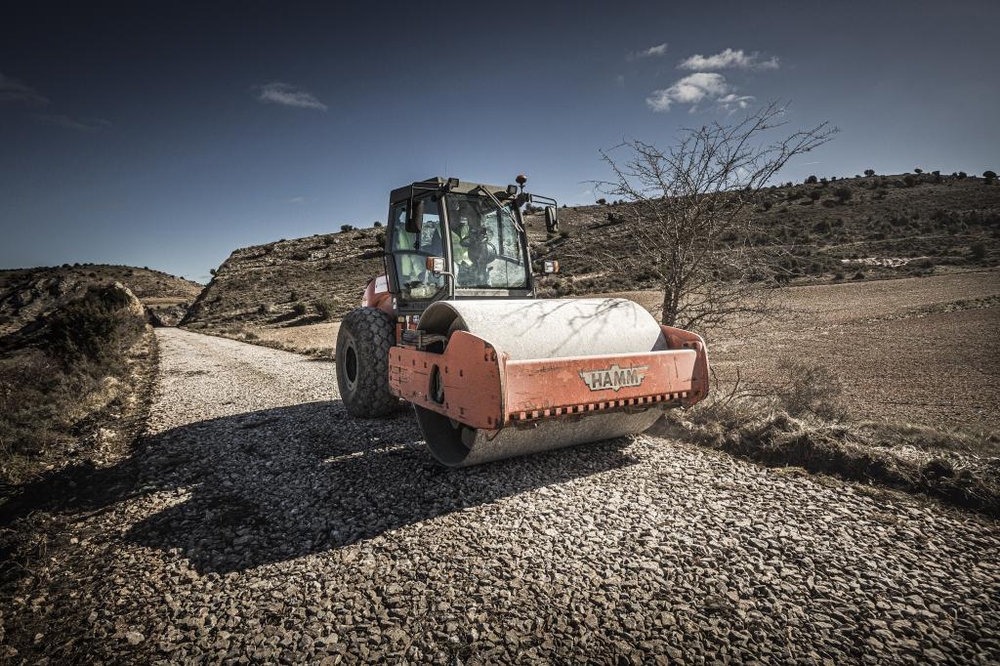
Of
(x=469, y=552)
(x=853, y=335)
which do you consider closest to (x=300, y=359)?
(x=469, y=552)

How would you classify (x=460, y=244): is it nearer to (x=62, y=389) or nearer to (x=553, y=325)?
(x=553, y=325)

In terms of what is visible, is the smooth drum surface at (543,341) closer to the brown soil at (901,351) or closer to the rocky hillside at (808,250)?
the brown soil at (901,351)

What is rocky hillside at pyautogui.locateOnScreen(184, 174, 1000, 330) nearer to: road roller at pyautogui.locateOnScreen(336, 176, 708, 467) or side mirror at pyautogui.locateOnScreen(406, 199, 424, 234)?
road roller at pyautogui.locateOnScreen(336, 176, 708, 467)

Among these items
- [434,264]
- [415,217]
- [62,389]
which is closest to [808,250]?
[415,217]

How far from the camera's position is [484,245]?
5891 mm

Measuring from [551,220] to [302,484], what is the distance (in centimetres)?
413

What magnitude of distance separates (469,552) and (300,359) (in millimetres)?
12216

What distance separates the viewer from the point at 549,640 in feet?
7.54

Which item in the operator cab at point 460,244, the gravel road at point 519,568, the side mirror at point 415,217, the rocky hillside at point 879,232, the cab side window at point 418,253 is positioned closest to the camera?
the gravel road at point 519,568

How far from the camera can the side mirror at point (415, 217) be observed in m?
5.41

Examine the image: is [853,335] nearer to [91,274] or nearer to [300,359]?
[300,359]

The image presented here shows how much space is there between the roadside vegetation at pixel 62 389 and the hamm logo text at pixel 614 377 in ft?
18.6

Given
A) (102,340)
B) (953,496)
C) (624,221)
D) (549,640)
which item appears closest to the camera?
(549,640)

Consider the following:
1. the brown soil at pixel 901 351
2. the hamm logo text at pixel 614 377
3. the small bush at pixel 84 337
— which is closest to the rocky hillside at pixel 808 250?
the brown soil at pixel 901 351
